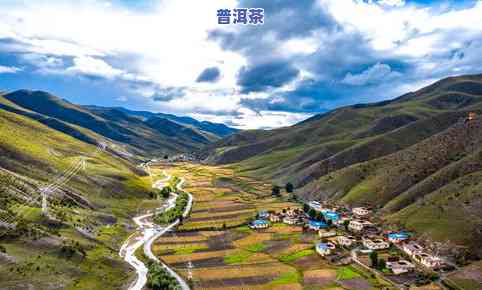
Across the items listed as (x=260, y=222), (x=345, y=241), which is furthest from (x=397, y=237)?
(x=260, y=222)

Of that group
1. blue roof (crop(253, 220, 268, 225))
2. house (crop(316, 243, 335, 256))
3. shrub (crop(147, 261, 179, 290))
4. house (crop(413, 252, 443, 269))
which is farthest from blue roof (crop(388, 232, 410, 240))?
shrub (crop(147, 261, 179, 290))

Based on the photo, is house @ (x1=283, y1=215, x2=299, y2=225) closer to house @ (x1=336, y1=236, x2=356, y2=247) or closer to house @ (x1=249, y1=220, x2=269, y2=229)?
house @ (x1=249, y1=220, x2=269, y2=229)

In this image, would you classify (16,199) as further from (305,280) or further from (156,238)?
(305,280)

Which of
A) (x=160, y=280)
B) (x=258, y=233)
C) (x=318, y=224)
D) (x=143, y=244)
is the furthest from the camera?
(x=258, y=233)

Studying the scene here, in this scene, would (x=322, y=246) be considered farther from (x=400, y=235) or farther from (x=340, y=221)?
(x=340, y=221)

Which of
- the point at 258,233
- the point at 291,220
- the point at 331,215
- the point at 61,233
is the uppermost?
the point at 61,233

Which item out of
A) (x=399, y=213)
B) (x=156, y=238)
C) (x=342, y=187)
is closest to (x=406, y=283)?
(x=399, y=213)
